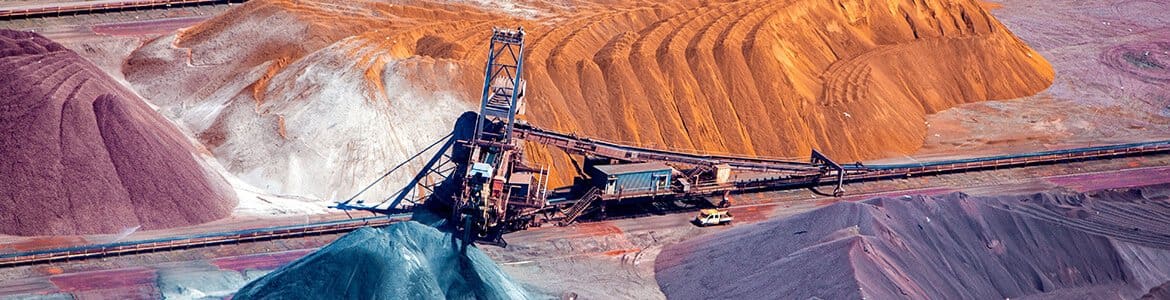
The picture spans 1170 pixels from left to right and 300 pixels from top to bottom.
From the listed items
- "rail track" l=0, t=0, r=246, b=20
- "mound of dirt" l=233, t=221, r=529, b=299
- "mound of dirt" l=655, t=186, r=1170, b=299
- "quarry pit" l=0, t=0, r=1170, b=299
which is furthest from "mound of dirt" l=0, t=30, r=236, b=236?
"rail track" l=0, t=0, r=246, b=20

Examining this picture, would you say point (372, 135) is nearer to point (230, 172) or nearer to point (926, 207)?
point (230, 172)

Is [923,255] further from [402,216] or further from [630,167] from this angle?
[402,216]

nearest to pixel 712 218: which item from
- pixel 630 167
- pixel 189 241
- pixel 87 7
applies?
pixel 630 167

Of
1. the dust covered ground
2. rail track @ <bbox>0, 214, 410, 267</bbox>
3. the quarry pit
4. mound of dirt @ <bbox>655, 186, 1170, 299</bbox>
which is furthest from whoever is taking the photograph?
the dust covered ground

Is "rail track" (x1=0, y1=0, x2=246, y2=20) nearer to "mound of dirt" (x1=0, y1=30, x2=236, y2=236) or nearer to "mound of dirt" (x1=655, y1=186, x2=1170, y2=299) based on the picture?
"mound of dirt" (x1=0, y1=30, x2=236, y2=236)

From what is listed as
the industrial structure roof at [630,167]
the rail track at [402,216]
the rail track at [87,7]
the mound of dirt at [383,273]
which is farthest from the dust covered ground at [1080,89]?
the rail track at [87,7]
